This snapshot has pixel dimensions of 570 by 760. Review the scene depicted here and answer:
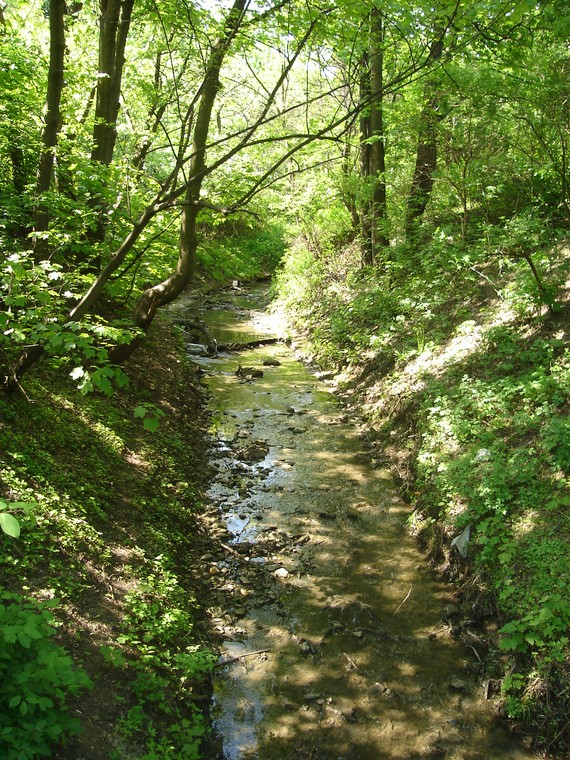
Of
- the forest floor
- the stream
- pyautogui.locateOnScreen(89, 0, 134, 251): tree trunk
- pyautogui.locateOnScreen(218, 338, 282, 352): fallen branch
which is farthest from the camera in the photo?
pyautogui.locateOnScreen(218, 338, 282, 352): fallen branch

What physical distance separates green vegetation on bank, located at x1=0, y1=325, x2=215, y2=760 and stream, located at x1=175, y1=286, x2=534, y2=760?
0.45 metres

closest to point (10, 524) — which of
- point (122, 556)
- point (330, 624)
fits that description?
point (122, 556)

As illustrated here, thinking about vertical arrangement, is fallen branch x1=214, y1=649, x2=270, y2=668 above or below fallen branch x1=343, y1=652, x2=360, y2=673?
above

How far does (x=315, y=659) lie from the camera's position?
4594mm

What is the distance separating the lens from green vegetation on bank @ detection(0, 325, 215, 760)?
2.53 metres

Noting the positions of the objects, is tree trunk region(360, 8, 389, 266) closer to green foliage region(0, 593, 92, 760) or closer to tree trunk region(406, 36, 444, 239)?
tree trunk region(406, 36, 444, 239)

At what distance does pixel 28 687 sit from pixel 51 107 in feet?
16.7

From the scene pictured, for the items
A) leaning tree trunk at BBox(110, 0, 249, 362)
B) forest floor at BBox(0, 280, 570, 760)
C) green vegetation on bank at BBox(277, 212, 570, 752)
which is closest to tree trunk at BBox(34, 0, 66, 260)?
leaning tree trunk at BBox(110, 0, 249, 362)

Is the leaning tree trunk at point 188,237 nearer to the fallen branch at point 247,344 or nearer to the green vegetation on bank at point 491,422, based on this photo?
the green vegetation on bank at point 491,422

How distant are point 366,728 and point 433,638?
120 cm

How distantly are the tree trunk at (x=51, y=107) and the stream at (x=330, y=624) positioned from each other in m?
4.01

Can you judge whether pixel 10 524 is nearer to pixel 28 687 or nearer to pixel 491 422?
pixel 28 687

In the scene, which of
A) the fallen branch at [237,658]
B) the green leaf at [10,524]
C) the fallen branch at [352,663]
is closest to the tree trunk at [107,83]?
the green leaf at [10,524]

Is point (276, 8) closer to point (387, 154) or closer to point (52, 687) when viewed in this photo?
point (52, 687)
